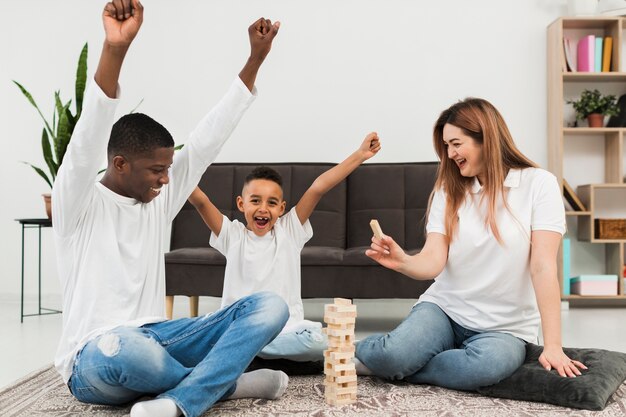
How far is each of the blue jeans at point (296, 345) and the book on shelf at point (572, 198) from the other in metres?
2.63

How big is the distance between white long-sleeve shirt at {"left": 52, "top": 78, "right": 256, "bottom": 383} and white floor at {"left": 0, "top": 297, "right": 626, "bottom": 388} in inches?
31.1

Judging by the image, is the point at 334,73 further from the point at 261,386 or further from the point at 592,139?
the point at 261,386

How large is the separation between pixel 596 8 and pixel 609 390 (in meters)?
3.25

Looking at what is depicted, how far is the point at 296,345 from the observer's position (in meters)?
2.07

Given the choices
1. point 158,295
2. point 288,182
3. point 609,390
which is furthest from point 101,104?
point 288,182

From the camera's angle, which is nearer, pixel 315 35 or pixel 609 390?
pixel 609 390

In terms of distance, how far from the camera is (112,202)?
5.38 feet

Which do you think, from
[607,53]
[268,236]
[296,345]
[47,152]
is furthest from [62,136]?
[607,53]

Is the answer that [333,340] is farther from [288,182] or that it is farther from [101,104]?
[288,182]

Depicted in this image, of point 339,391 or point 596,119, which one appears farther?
point 596,119

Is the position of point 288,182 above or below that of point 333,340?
above

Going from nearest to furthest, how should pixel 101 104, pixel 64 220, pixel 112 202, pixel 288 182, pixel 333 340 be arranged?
pixel 101 104
pixel 64 220
pixel 112 202
pixel 333 340
pixel 288 182

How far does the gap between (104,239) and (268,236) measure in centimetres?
75

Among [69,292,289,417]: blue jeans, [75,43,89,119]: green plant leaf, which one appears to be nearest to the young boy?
[69,292,289,417]: blue jeans
